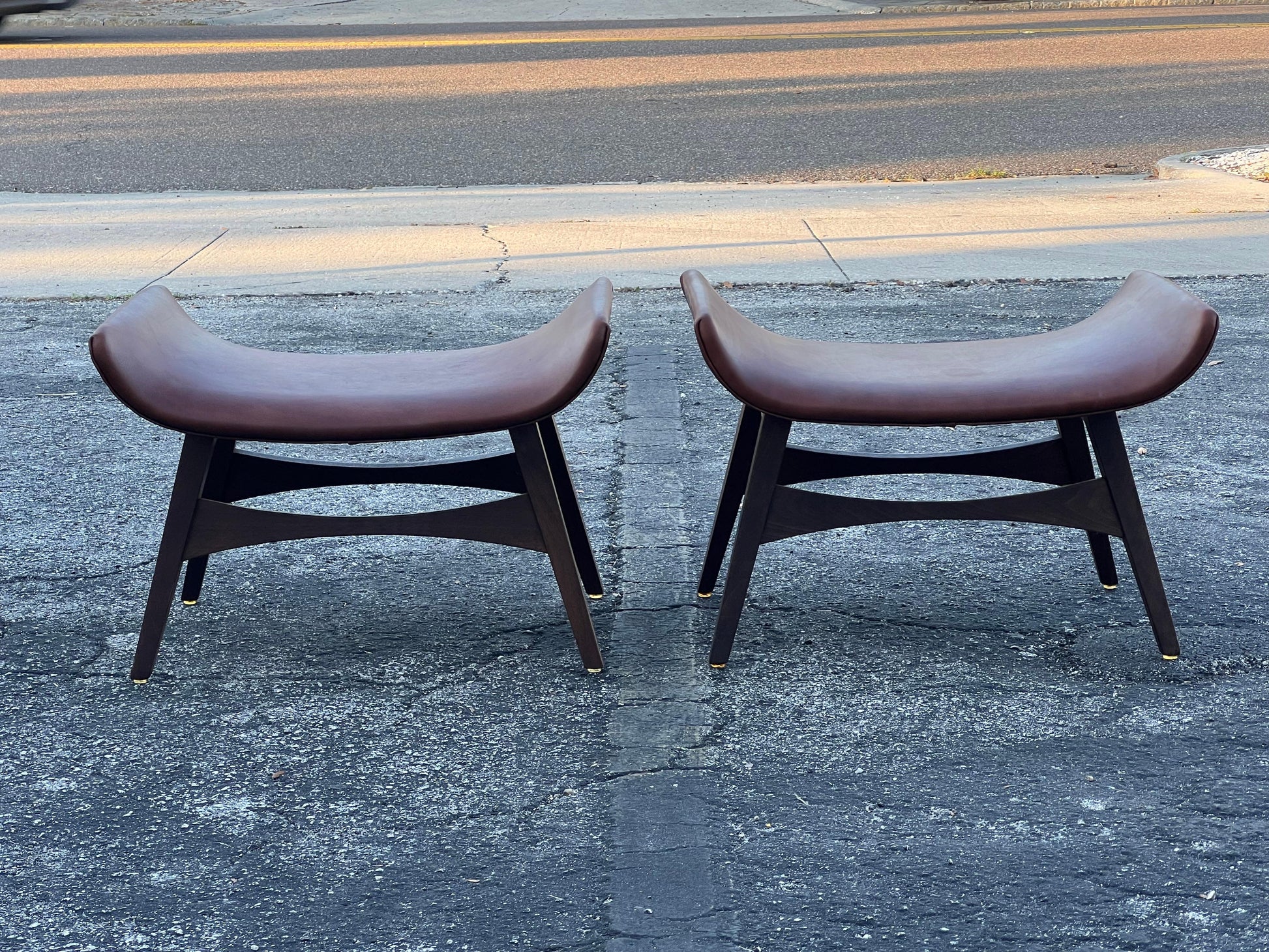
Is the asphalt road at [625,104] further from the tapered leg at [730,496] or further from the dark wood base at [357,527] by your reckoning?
the dark wood base at [357,527]

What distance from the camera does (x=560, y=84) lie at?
12086 millimetres

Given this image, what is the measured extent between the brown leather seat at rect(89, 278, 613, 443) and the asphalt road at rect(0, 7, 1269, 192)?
577cm

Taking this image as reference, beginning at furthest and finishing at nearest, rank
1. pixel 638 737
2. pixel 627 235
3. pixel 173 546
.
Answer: pixel 627 235 < pixel 173 546 < pixel 638 737

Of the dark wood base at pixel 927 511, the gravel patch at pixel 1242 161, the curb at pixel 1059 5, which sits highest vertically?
the curb at pixel 1059 5

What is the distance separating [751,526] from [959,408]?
1.59 ft

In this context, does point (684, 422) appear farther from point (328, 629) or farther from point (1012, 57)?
point (1012, 57)

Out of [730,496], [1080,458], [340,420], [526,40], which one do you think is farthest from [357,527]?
[526,40]

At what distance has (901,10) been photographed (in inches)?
745

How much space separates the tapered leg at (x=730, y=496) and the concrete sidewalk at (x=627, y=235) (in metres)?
3.14

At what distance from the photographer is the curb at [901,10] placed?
18.2 metres

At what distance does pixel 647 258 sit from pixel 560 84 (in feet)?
21.1

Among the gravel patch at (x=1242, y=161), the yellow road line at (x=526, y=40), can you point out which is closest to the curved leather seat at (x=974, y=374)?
the gravel patch at (x=1242, y=161)

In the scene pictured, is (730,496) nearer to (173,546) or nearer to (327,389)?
(327,389)

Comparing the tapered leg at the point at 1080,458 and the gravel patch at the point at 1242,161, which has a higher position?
the gravel patch at the point at 1242,161
